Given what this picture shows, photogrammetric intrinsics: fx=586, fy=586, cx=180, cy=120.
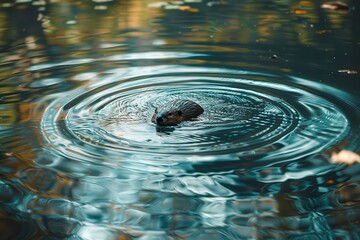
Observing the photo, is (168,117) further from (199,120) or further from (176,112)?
(199,120)

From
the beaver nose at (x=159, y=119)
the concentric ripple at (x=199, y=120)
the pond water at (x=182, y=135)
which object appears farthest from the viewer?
the beaver nose at (x=159, y=119)

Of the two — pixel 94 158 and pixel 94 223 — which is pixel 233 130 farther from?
pixel 94 223

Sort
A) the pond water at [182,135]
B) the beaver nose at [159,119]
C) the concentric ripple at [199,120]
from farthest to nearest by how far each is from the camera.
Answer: the beaver nose at [159,119] → the concentric ripple at [199,120] → the pond water at [182,135]

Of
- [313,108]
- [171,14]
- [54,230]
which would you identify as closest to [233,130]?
[313,108]

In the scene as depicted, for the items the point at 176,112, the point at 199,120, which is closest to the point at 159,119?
the point at 176,112

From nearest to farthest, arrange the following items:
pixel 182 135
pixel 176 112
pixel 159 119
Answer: pixel 182 135, pixel 159 119, pixel 176 112
